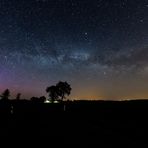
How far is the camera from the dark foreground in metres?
14.5

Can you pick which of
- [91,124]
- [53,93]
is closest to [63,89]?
[53,93]

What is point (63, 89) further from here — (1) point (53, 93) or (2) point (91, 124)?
(2) point (91, 124)

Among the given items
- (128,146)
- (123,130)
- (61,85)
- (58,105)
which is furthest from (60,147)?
(61,85)

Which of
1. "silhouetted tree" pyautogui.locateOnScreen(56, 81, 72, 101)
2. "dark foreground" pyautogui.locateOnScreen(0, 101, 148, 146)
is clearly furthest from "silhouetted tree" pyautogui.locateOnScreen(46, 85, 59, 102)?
"dark foreground" pyautogui.locateOnScreen(0, 101, 148, 146)

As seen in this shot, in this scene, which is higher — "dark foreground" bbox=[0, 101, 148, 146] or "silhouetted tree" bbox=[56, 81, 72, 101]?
"silhouetted tree" bbox=[56, 81, 72, 101]

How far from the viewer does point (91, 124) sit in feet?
68.4

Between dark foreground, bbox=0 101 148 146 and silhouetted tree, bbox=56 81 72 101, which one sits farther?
silhouetted tree, bbox=56 81 72 101

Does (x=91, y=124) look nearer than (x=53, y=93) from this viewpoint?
Yes

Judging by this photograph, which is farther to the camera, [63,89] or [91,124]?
[63,89]

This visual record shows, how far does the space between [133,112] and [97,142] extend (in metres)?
11.9

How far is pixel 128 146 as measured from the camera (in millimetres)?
12500

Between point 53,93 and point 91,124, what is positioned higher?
point 53,93

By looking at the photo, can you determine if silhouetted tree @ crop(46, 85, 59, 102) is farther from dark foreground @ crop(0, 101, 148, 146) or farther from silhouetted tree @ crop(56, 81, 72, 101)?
dark foreground @ crop(0, 101, 148, 146)

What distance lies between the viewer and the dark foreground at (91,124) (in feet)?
47.5
